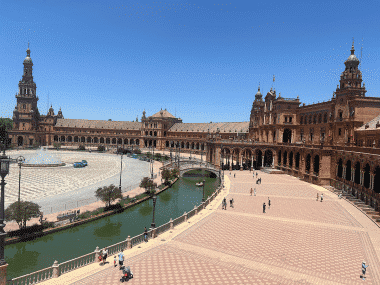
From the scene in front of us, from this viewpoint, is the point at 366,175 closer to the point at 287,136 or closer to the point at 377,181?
the point at 377,181

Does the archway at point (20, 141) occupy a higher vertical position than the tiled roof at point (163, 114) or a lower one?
lower

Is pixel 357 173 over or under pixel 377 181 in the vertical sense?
over

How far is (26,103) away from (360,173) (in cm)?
12423

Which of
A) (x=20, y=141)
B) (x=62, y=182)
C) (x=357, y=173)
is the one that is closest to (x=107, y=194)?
(x=62, y=182)

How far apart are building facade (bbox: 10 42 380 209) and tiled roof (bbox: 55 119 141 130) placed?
6.23 feet

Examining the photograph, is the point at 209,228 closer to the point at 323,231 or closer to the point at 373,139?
the point at 323,231

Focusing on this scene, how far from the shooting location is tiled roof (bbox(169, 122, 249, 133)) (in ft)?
311

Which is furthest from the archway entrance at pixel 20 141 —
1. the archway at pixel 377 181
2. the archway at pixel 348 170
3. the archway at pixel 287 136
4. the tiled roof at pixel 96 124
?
the archway at pixel 377 181

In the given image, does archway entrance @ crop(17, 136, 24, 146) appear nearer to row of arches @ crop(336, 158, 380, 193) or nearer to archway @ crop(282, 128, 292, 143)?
archway @ crop(282, 128, 292, 143)

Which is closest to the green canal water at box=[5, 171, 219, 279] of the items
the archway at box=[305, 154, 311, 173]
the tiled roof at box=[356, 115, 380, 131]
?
the archway at box=[305, 154, 311, 173]

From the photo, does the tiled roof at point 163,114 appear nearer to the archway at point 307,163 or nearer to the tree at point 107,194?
the archway at point 307,163

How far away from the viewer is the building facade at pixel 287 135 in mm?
40541

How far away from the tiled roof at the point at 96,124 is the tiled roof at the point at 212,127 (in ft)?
70.6

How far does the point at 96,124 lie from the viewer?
417 ft
